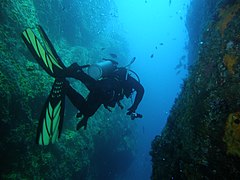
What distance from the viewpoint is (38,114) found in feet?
29.6

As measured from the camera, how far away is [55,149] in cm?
945

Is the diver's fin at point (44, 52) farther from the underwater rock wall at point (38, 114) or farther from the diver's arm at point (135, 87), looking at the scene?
the underwater rock wall at point (38, 114)

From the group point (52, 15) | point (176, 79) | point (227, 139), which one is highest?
point (176, 79)

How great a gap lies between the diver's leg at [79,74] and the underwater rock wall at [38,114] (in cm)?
292

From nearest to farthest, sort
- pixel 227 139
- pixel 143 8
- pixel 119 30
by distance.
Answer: pixel 227 139, pixel 119 30, pixel 143 8

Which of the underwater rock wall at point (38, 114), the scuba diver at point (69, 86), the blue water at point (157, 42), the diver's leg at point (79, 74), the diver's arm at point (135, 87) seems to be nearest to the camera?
the scuba diver at point (69, 86)

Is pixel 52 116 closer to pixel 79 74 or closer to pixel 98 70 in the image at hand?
pixel 79 74

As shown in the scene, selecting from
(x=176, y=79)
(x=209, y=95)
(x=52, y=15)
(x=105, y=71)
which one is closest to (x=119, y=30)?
(x=52, y=15)

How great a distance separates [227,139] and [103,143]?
464 inches

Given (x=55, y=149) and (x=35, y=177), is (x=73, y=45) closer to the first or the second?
(x=55, y=149)

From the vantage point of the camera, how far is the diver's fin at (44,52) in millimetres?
3770

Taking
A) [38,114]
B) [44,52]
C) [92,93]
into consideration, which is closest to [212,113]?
[92,93]

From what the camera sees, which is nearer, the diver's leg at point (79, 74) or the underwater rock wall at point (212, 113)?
the underwater rock wall at point (212, 113)

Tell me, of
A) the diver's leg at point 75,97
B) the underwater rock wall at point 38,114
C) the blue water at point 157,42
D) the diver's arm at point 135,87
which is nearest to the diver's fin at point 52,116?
the diver's leg at point 75,97
